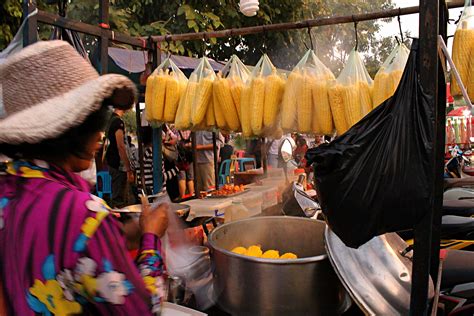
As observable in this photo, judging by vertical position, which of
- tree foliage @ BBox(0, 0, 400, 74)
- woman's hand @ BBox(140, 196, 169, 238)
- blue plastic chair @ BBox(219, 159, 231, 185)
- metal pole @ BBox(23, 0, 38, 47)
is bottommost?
blue plastic chair @ BBox(219, 159, 231, 185)

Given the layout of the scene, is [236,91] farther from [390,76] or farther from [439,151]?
[439,151]

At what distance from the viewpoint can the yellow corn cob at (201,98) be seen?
111 inches

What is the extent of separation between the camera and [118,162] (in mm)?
5723

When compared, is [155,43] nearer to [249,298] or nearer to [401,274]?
[249,298]

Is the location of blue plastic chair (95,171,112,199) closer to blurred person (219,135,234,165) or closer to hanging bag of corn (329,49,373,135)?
A: blurred person (219,135,234,165)

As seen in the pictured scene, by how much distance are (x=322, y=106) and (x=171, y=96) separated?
49.0 inches

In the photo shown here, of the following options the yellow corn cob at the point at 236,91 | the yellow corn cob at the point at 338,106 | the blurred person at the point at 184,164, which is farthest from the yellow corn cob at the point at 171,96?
the blurred person at the point at 184,164

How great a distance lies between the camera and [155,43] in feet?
11.0

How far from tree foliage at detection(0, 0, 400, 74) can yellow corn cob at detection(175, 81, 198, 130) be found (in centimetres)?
289

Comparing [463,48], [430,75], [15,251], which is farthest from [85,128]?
[463,48]

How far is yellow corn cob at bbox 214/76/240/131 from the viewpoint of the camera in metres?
2.76

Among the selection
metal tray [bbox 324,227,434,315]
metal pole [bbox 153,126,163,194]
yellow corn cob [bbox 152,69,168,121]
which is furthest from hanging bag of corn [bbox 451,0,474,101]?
metal pole [bbox 153,126,163,194]

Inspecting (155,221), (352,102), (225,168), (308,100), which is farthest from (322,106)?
(225,168)

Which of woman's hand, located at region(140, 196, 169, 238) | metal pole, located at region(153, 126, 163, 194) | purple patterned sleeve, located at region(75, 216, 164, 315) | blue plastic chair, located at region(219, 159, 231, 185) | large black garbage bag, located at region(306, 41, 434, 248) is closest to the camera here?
purple patterned sleeve, located at region(75, 216, 164, 315)
